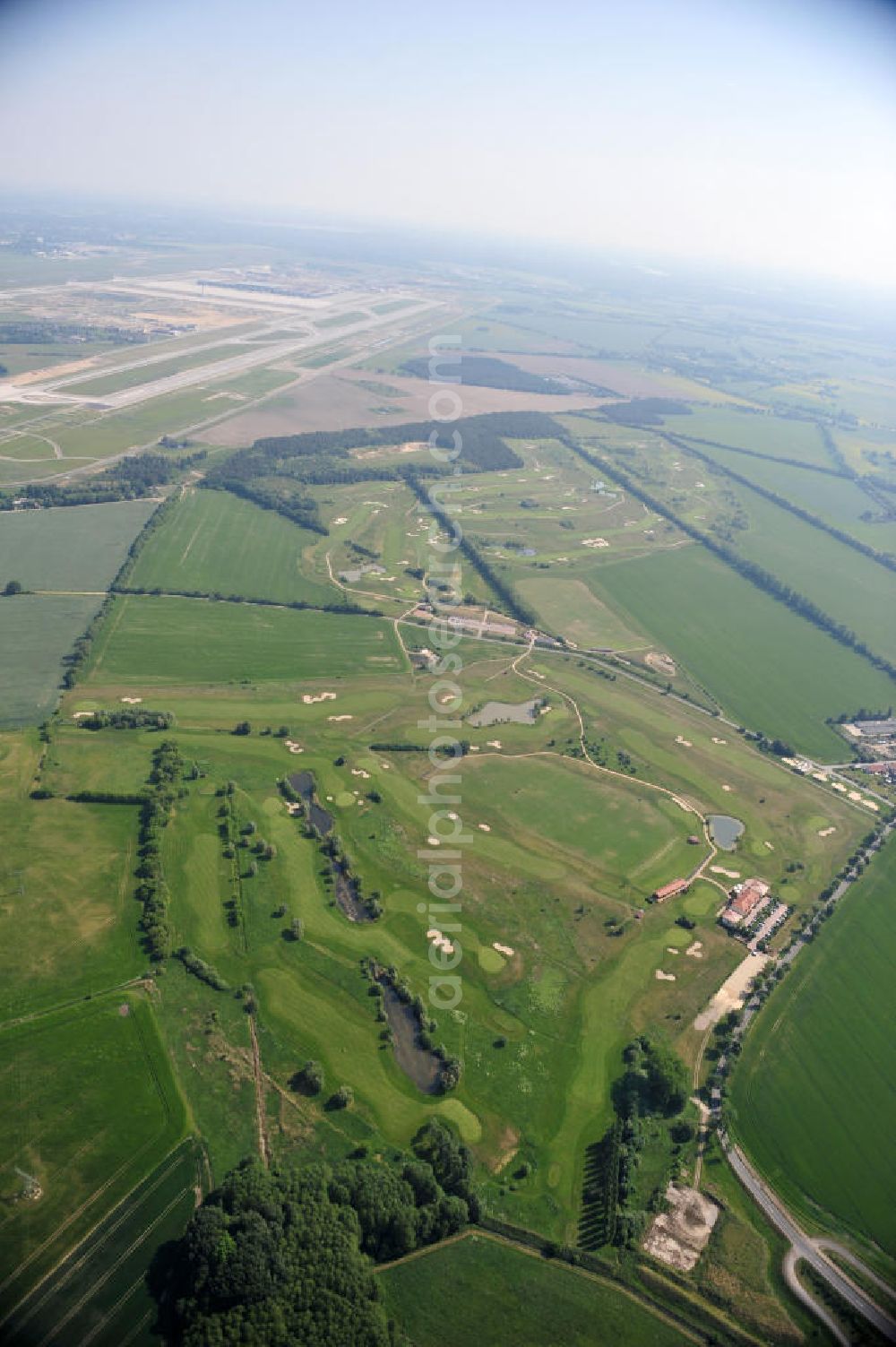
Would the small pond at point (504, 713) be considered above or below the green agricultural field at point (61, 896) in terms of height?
above

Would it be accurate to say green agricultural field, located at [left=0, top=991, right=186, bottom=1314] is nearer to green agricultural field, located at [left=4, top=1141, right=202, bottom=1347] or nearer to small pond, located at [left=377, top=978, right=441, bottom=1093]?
green agricultural field, located at [left=4, top=1141, right=202, bottom=1347]

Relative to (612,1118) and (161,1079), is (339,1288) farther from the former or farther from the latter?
(612,1118)

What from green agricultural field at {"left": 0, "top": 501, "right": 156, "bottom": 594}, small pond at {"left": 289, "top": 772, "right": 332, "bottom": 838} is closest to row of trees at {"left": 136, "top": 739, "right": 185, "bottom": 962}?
small pond at {"left": 289, "top": 772, "right": 332, "bottom": 838}

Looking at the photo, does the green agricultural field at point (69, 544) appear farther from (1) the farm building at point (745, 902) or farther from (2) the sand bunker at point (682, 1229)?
(2) the sand bunker at point (682, 1229)

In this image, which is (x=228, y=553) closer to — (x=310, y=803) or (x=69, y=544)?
(x=69, y=544)

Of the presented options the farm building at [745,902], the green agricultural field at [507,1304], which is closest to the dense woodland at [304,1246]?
the green agricultural field at [507,1304]

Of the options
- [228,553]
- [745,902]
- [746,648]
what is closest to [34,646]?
[228,553]

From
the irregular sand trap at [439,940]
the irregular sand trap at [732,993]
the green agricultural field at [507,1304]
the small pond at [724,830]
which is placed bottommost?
the green agricultural field at [507,1304]

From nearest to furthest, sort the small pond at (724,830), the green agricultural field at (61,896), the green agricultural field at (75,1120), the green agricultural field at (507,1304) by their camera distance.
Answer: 1. the green agricultural field at (507,1304)
2. the green agricultural field at (75,1120)
3. the green agricultural field at (61,896)
4. the small pond at (724,830)
